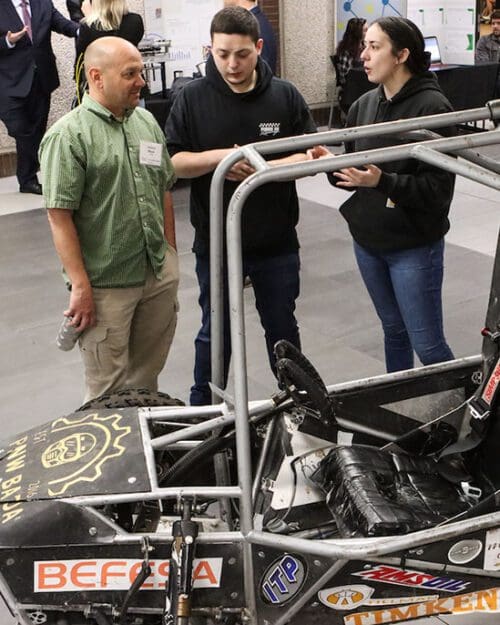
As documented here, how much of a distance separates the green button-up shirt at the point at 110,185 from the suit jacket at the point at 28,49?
4.34 m

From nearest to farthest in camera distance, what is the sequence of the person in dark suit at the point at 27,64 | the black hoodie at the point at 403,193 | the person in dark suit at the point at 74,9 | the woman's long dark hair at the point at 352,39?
1. the black hoodie at the point at 403,193
2. the person in dark suit at the point at 27,64
3. the person in dark suit at the point at 74,9
4. the woman's long dark hair at the point at 352,39

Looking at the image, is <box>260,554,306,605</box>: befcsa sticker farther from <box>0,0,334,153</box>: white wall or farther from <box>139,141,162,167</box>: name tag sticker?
<box>0,0,334,153</box>: white wall

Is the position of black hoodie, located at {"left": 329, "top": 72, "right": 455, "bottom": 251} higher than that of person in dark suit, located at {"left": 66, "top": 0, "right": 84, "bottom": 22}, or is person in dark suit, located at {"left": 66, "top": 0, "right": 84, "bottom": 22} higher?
person in dark suit, located at {"left": 66, "top": 0, "right": 84, "bottom": 22}

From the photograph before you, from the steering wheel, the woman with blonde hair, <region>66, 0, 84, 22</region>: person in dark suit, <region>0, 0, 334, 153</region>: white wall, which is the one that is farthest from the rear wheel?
<region>0, 0, 334, 153</region>: white wall

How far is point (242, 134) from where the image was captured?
3469 millimetres

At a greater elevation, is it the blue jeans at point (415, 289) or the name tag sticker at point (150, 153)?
the name tag sticker at point (150, 153)

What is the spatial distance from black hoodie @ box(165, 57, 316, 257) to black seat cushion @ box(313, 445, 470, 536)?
42.8 inches

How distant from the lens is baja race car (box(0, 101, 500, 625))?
2297 mm

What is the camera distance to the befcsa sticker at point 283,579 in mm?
2348

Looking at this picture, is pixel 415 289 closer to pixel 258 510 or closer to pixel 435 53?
pixel 258 510

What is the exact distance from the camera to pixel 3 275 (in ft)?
19.0

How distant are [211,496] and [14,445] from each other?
2.38 feet

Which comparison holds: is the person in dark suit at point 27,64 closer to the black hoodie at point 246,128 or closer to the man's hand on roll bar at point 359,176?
the black hoodie at point 246,128

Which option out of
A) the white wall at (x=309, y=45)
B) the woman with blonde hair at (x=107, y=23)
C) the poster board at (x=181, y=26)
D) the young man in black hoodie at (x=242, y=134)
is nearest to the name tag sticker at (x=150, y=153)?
the young man in black hoodie at (x=242, y=134)
